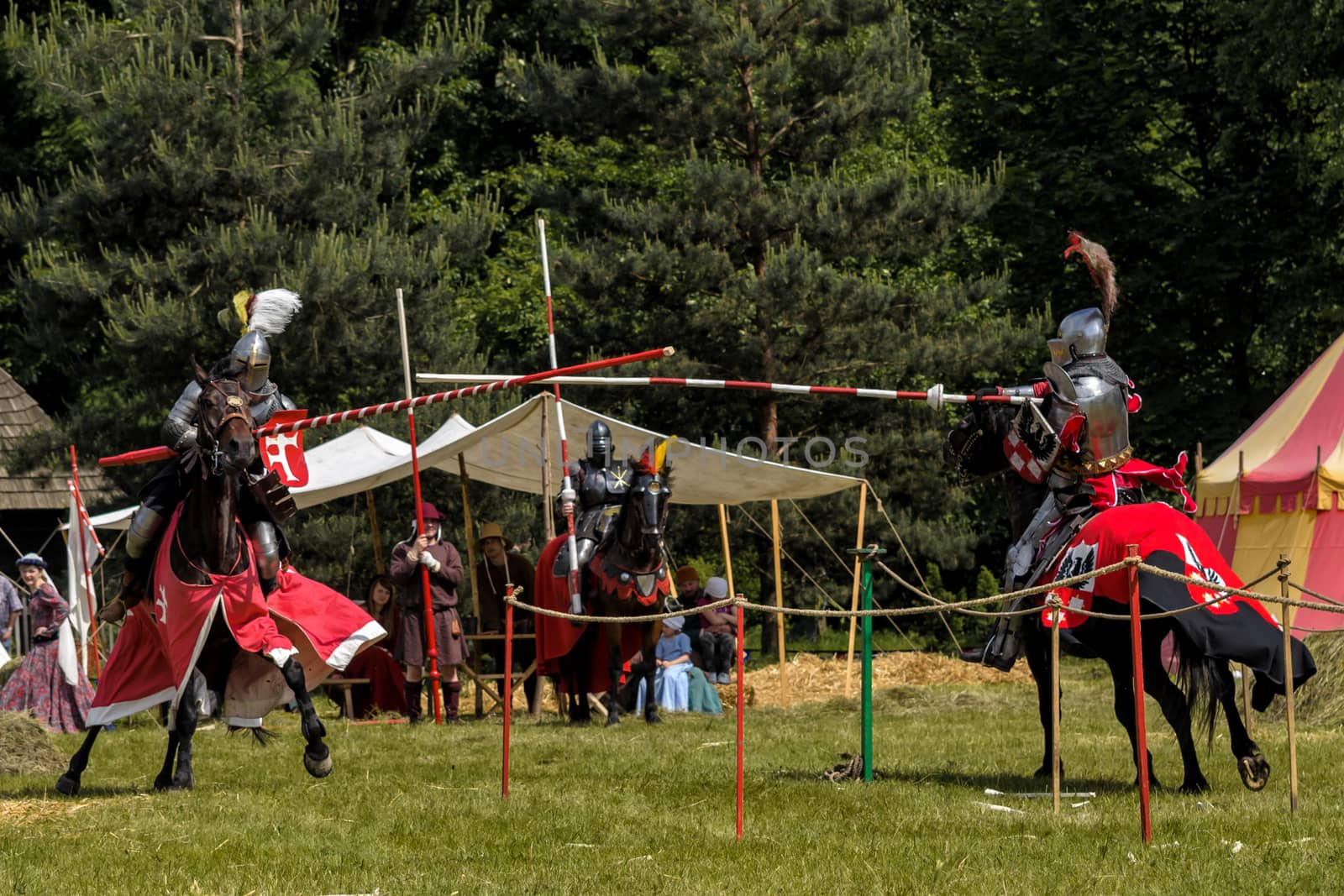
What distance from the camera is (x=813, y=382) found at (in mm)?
20469

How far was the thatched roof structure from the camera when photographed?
79.2ft

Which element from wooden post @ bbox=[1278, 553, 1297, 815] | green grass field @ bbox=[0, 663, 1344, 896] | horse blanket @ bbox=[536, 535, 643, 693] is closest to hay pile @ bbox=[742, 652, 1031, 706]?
horse blanket @ bbox=[536, 535, 643, 693]

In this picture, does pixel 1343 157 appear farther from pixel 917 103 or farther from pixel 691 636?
pixel 691 636

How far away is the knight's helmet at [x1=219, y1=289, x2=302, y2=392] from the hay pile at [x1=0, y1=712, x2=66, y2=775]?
8.48ft

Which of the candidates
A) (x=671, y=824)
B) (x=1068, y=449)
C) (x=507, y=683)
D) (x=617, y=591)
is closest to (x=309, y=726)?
(x=507, y=683)

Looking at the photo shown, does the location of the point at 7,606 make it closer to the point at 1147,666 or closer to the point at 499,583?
the point at 499,583

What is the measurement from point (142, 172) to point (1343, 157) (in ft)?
42.9

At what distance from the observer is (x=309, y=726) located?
29.3 ft

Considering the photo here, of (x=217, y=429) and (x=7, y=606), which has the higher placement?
(x=217, y=429)

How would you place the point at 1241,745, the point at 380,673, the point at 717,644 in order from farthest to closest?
1. the point at 717,644
2. the point at 380,673
3. the point at 1241,745

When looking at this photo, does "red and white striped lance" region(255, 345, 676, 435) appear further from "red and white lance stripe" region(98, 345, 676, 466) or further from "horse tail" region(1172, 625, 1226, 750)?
"horse tail" region(1172, 625, 1226, 750)

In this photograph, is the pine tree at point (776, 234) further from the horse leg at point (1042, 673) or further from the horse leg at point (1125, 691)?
the horse leg at point (1125, 691)

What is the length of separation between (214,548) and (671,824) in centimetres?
276

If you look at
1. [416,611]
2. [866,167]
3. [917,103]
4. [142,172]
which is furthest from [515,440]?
[866,167]
